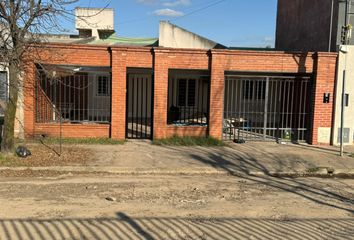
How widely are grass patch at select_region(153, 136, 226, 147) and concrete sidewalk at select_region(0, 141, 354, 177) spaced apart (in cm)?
45

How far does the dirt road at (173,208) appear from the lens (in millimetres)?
5445

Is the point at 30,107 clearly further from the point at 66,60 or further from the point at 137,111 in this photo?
the point at 137,111

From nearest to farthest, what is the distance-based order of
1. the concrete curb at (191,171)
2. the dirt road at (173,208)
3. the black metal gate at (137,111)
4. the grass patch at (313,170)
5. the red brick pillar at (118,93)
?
the dirt road at (173,208) < the concrete curb at (191,171) < the grass patch at (313,170) < the red brick pillar at (118,93) < the black metal gate at (137,111)

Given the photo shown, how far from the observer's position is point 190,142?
1341 cm

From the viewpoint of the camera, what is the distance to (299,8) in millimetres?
18281

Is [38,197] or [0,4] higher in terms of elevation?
[0,4]

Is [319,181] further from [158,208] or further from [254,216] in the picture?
[158,208]

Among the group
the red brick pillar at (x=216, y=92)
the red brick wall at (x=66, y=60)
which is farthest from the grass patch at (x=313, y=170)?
the red brick wall at (x=66, y=60)

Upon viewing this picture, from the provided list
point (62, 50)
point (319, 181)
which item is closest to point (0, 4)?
point (62, 50)

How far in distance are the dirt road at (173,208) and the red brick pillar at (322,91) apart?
15.9 feet

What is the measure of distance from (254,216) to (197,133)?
7.77m

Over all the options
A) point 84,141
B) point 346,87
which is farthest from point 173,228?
point 346,87

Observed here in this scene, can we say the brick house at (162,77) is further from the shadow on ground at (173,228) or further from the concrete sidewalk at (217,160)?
the shadow on ground at (173,228)

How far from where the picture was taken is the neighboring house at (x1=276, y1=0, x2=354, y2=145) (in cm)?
1374
